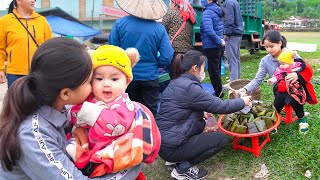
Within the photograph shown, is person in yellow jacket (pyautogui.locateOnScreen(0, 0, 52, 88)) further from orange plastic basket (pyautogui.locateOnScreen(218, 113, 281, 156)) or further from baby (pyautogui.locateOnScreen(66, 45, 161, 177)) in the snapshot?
orange plastic basket (pyautogui.locateOnScreen(218, 113, 281, 156))

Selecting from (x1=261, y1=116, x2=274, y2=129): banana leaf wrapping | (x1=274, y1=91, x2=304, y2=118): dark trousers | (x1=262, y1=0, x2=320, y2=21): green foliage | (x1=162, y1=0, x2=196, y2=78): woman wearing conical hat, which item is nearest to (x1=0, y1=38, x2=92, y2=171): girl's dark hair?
(x1=261, y1=116, x2=274, y2=129): banana leaf wrapping

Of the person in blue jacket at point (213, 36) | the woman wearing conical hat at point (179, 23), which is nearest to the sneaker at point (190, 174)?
the woman wearing conical hat at point (179, 23)

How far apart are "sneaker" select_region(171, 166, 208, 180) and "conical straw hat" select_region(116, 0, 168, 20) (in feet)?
5.12

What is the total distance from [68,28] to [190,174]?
906 centimetres

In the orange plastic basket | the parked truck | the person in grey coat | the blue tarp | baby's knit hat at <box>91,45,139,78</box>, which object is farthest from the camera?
the blue tarp

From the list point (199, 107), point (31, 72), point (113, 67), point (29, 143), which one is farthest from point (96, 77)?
point (199, 107)

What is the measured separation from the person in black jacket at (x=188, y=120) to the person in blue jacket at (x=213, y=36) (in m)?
1.85

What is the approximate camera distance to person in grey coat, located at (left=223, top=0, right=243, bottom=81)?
18.2ft

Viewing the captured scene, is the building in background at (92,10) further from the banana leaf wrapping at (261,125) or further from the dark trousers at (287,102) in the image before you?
the banana leaf wrapping at (261,125)

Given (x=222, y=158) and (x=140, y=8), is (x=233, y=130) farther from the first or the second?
(x=140, y=8)

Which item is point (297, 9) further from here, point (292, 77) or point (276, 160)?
point (276, 160)

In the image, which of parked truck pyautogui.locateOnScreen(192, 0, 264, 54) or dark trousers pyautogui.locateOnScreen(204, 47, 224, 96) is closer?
Answer: dark trousers pyautogui.locateOnScreen(204, 47, 224, 96)

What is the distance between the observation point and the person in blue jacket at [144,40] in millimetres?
3529

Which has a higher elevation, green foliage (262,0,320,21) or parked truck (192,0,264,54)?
green foliage (262,0,320,21)
